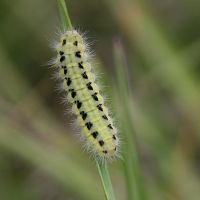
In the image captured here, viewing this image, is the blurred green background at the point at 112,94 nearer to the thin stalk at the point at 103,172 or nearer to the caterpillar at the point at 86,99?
the caterpillar at the point at 86,99

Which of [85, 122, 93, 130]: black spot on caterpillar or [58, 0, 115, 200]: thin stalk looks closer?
[58, 0, 115, 200]: thin stalk

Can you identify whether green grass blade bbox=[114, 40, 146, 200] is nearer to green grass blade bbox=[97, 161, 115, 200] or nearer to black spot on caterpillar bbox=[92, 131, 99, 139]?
green grass blade bbox=[97, 161, 115, 200]

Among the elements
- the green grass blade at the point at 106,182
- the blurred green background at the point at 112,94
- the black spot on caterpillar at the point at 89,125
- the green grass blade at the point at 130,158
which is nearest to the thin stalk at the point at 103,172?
the green grass blade at the point at 106,182

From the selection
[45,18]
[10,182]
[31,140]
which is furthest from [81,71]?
[45,18]

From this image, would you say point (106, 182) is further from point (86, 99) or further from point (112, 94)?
point (112, 94)

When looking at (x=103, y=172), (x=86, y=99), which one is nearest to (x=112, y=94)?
(x=86, y=99)

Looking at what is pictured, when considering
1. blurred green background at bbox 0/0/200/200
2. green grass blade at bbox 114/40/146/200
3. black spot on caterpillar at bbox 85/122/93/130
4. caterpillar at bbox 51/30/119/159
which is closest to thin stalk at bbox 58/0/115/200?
green grass blade at bbox 114/40/146/200

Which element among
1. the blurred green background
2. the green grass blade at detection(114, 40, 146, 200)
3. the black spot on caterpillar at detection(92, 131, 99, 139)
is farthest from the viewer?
the blurred green background
